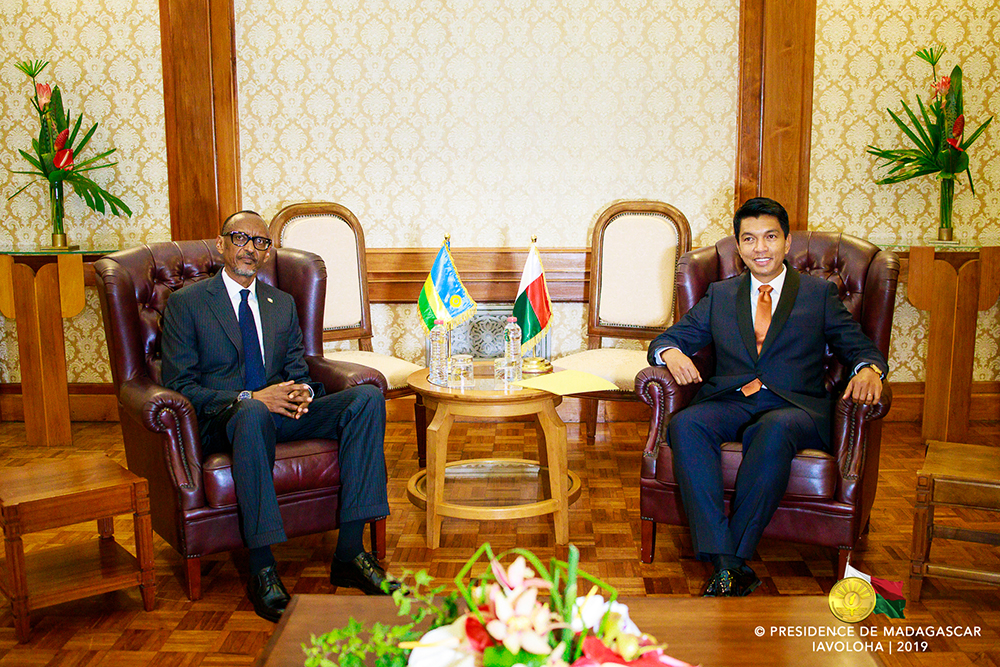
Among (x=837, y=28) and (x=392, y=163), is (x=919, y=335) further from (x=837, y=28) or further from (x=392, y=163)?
(x=392, y=163)

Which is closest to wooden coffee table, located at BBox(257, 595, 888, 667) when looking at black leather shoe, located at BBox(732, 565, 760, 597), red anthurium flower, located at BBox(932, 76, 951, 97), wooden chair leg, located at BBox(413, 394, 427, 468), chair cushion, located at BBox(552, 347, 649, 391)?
black leather shoe, located at BBox(732, 565, 760, 597)

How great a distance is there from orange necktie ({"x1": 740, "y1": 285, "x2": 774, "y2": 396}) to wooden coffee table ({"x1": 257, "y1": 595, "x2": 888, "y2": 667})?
120 cm

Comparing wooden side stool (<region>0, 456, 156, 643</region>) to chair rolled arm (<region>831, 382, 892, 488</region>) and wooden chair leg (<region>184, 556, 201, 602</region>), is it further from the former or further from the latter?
chair rolled arm (<region>831, 382, 892, 488</region>)

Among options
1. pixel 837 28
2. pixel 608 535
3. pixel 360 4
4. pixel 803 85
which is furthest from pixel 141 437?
pixel 837 28

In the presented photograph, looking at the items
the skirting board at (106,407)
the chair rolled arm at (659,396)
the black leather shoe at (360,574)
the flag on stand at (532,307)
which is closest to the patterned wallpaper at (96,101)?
the skirting board at (106,407)

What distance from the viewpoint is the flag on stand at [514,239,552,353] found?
371 cm

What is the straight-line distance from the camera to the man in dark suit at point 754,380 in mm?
2652

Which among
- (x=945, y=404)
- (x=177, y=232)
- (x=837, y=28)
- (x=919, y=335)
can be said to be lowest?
(x=945, y=404)

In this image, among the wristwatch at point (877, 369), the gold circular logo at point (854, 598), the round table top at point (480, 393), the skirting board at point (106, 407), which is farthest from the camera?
the skirting board at point (106, 407)

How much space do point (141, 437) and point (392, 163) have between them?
233 centimetres

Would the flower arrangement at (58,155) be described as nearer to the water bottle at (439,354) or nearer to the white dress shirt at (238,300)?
the white dress shirt at (238,300)

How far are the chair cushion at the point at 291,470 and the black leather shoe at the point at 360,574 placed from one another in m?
0.27

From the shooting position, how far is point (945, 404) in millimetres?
4289

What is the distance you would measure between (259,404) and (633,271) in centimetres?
229
